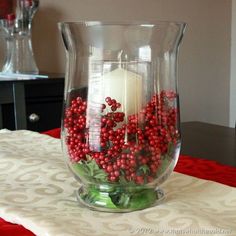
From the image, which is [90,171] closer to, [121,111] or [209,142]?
[121,111]

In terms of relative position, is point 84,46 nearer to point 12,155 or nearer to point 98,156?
point 98,156

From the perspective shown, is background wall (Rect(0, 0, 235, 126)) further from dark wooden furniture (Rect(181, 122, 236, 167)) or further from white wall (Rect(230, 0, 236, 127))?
dark wooden furniture (Rect(181, 122, 236, 167))

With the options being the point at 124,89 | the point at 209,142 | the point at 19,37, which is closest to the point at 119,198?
the point at 124,89

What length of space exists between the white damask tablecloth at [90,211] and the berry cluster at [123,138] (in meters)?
0.05

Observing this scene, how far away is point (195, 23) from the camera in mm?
2957

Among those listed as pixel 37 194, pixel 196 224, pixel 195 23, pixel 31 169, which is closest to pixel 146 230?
pixel 196 224

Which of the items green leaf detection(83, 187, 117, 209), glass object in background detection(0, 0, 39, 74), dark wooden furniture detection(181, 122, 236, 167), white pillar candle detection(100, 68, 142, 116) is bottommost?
dark wooden furniture detection(181, 122, 236, 167)

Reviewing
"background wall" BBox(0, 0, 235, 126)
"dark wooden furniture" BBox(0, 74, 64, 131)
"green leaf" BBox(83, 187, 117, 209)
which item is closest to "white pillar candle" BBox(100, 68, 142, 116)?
"green leaf" BBox(83, 187, 117, 209)

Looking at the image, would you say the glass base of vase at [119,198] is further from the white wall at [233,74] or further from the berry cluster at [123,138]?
the white wall at [233,74]

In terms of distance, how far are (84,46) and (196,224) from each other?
0.25 meters

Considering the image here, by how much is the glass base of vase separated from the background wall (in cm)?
182

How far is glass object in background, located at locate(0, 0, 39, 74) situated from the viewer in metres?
2.07

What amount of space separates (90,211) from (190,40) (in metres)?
2.49

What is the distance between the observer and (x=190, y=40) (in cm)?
294
